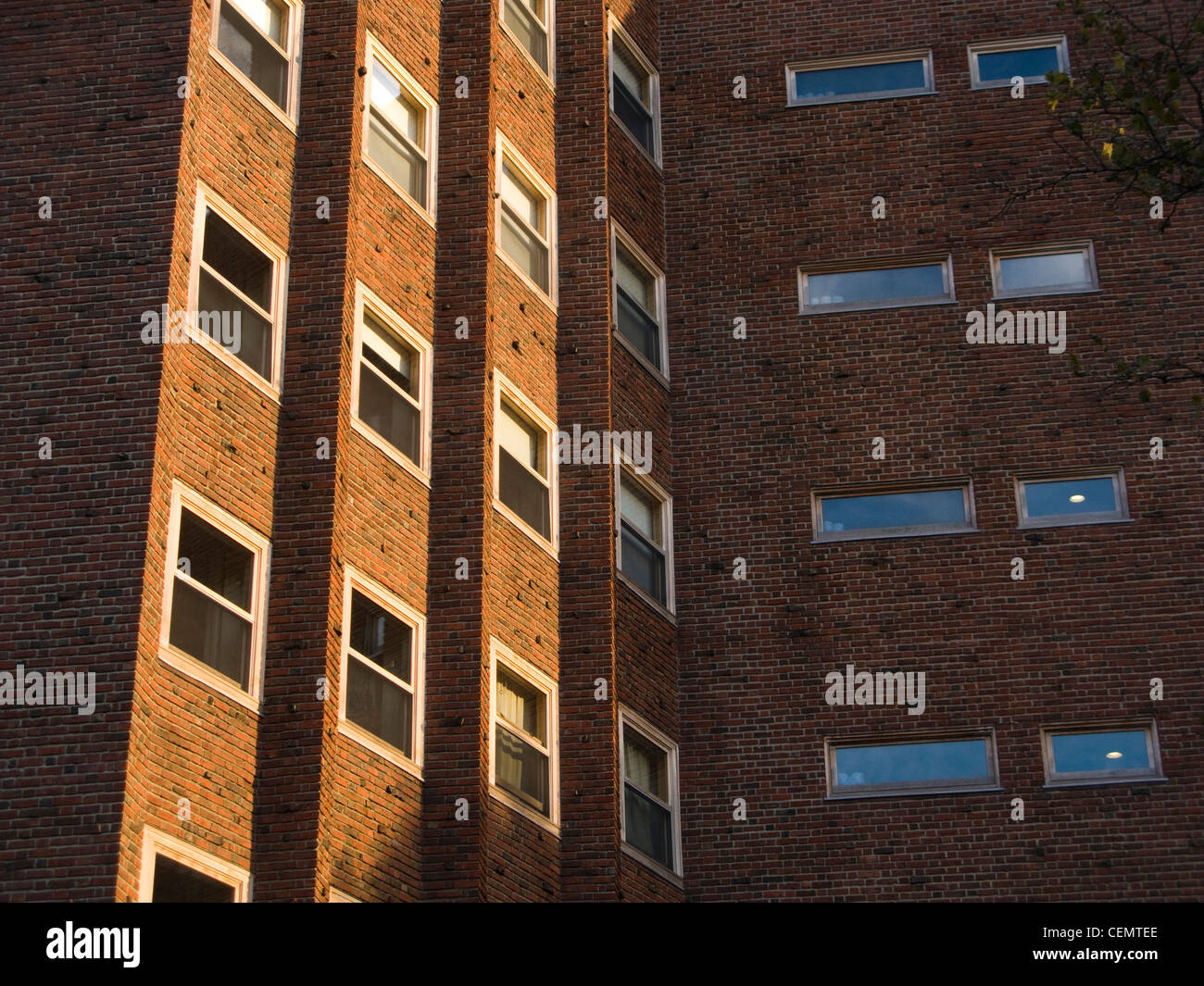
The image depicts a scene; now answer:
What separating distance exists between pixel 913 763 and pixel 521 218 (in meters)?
8.42

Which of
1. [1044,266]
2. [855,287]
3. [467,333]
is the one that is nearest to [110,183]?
[467,333]

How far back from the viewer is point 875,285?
2536cm

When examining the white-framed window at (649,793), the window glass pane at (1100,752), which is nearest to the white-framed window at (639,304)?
the white-framed window at (649,793)

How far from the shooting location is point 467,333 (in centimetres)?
2019

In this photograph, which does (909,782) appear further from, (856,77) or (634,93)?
(634,93)

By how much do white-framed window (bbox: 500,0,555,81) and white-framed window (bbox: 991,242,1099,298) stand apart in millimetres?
6843

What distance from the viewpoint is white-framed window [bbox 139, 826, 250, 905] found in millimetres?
13773

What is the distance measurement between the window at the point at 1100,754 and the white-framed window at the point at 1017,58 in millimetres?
10029

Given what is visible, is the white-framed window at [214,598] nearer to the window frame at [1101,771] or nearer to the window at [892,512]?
the window at [892,512]

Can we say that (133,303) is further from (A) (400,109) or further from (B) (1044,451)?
(B) (1044,451)

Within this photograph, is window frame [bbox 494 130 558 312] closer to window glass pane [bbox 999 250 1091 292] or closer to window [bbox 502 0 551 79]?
window [bbox 502 0 551 79]

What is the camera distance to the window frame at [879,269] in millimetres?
24969

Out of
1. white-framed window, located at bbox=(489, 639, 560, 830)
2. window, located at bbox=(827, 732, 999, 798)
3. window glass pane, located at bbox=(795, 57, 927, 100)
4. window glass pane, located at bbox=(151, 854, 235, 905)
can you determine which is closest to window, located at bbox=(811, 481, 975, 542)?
window, located at bbox=(827, 732, 999, 798)

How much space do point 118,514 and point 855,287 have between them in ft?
44.4
